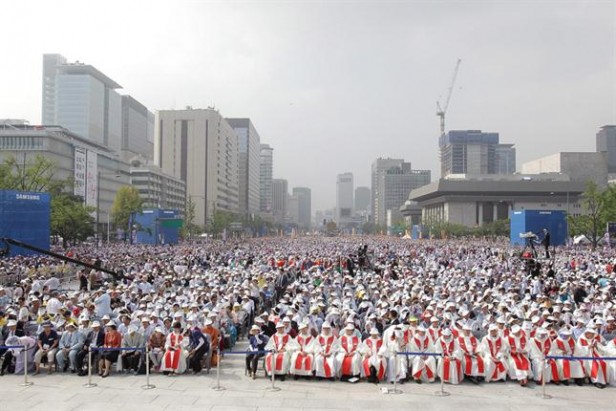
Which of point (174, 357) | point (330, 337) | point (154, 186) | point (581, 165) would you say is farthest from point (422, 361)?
point (581, 165)

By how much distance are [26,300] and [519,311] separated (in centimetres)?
1343

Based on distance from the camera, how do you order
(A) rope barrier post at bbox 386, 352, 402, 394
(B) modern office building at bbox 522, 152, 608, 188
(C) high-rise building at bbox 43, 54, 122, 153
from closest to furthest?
(A) rope barrier post at bbox 386, 352, 402, 394
(B) modern office building at bbox 522, 152, 608, 188
(C) high-rise building at bbox 43, 54, 122, 153

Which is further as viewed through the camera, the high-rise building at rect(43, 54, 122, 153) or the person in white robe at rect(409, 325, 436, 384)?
the high-rise building at rect(43, 54, 122, 153)

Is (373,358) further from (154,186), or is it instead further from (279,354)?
(154,186)

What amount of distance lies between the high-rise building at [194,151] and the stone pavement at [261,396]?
12869 cm

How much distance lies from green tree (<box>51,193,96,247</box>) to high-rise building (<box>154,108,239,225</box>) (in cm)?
8769

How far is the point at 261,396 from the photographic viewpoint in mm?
9852

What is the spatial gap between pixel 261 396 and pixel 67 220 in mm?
39998

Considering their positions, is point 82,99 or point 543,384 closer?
point 543,384

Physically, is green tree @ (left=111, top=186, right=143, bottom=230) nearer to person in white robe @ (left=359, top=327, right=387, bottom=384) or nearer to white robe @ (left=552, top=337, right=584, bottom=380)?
person in white robe @ (left=359, top=327, right=387, bottom=384)

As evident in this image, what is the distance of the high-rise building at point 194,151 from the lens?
464ft

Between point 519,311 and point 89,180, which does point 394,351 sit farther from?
point 89,180

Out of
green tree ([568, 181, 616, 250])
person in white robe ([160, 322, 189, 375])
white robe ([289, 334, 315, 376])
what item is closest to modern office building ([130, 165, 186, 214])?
green tree ([568, 181, 616, 250])

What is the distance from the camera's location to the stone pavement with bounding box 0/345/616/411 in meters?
9.25
